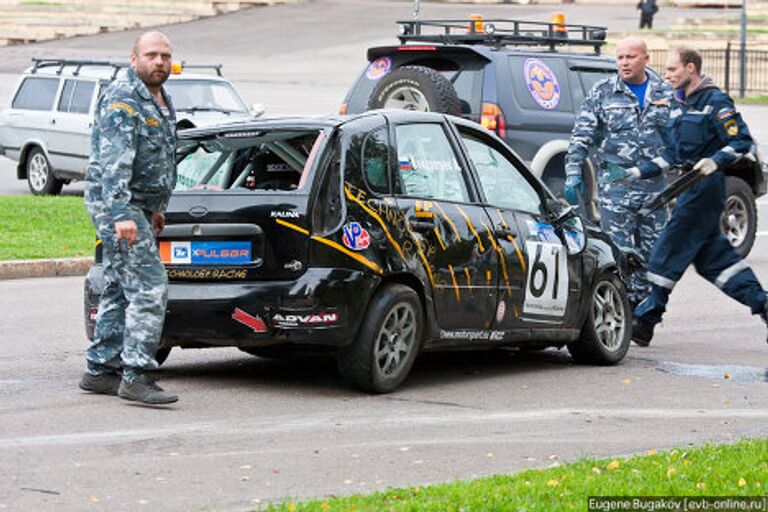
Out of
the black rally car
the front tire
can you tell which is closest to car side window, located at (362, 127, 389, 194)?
the black rally car

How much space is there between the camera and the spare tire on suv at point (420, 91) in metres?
15.2

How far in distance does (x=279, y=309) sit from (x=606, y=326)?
2718 millimetres

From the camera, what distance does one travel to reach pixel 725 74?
43469 millimetres

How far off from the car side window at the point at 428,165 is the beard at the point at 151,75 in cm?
151

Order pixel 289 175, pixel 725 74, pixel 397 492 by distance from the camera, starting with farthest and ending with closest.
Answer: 1. pixel 725 74
2. pixel 289 175
3. pixel 397 492

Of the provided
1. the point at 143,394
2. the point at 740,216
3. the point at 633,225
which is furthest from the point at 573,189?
the point at 740,216

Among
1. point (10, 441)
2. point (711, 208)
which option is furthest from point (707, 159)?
point (10, 441)

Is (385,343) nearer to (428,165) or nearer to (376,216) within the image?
(376,216)

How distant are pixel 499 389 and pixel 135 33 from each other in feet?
146

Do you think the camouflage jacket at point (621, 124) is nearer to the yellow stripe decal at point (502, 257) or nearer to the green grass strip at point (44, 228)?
the yellow stripe decal at point (502, 257)

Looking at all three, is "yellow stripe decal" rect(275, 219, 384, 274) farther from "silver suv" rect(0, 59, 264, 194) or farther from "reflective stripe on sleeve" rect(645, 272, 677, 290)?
"silver suv" rect(0, 59, 264, 194)

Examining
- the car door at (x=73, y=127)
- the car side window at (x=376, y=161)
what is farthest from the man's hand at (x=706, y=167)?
Answer: the car door at (x=73, y=127)

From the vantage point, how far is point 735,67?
147 ft

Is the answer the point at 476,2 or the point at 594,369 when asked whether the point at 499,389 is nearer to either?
the point at 594,369
